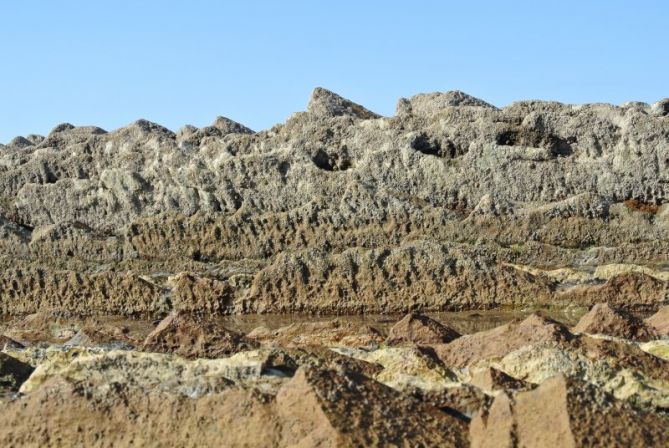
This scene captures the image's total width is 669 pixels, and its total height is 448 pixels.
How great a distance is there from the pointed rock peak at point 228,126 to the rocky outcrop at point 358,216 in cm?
264

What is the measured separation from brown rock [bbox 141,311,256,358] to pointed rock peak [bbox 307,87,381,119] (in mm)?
17773

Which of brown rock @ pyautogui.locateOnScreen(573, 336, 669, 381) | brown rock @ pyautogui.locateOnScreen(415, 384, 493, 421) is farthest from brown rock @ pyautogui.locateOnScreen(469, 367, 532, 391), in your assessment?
brown rock @ pyautogui.locateOnScreen(573, 336, 669, 381)

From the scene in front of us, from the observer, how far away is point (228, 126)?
3416cm

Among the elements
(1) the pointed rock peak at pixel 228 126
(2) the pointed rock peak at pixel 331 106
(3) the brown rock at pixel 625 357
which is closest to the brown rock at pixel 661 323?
(3) the brown rock at pixel 625 357

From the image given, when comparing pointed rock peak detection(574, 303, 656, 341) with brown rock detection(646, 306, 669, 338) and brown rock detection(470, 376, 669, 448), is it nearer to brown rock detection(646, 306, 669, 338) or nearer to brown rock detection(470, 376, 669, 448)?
brown rock detection(646, 306, 669, 338)

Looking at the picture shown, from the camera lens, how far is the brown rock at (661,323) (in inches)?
563

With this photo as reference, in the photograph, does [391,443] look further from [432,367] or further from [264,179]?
[264,179]

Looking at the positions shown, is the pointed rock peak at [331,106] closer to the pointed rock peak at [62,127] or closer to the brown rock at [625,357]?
the pointed rock peak at [62,127]

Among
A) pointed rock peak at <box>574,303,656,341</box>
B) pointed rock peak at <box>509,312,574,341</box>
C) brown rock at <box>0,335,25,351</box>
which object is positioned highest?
pointed rock peak at <box>509,312,574,341</box>

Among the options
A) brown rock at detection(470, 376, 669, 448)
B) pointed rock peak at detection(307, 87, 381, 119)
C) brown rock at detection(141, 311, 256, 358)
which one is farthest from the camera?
pointed rock peak at detection(307, 87, 381, 119)

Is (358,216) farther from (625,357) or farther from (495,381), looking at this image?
(495,381)

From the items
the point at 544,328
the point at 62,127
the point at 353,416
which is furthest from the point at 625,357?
the point at 62,127

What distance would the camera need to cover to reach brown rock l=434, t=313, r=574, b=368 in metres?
11.7

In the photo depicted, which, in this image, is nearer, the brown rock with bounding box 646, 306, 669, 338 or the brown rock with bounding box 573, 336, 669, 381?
the brown rock with bounding box 573, 336, 669, 381
